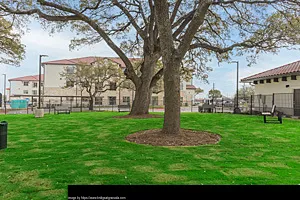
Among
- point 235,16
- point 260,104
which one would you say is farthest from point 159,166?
point 260,104

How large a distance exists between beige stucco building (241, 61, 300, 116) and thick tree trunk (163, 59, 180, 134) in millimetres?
13264

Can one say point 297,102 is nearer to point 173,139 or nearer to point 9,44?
point 173,139

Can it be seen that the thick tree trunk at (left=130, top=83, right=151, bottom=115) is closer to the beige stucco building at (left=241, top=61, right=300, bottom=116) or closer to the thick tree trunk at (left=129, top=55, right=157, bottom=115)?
the thick tree trunk at (left=129, top=55, right=157, bottom=115)

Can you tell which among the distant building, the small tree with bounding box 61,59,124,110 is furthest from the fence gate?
the distant building

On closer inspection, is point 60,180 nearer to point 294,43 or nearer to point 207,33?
point 294,43

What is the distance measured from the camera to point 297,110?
55.3ft

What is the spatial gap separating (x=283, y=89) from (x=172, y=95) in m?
15.0

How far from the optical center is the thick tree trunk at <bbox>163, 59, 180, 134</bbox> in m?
7.61

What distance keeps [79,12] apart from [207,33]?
9.16 meters

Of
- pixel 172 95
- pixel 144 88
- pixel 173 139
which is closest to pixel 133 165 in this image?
pixel 173 139

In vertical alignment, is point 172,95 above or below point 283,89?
below

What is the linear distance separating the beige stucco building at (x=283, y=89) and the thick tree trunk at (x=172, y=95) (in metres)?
13.3

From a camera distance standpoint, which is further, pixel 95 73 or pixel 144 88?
pixel 95 73

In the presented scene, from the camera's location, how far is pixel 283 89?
1852 cm
